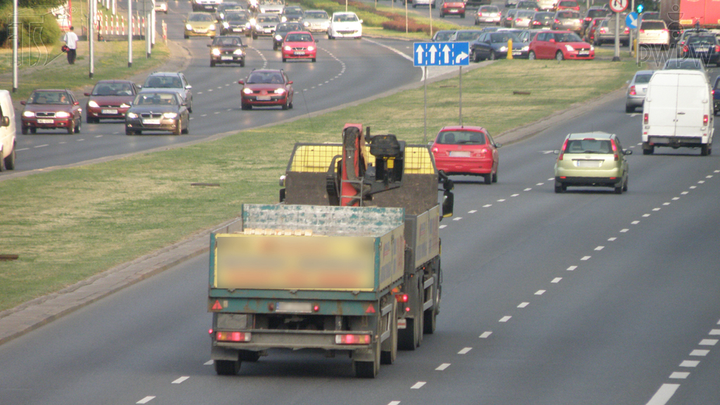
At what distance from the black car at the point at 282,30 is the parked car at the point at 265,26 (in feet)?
24.6

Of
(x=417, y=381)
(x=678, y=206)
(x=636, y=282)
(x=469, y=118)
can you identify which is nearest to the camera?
(x=417, y=381)

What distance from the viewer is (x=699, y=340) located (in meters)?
15.2

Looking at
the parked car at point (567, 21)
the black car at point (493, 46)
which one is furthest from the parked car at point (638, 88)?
the parked car at point (567, 21)

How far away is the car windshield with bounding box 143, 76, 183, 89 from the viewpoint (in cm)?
5031

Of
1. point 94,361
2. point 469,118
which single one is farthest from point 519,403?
point 469,118

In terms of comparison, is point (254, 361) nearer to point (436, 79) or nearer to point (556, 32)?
point (436, 79)

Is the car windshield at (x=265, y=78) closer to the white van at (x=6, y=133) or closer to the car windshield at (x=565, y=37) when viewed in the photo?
the white van at (x=6, y=133)

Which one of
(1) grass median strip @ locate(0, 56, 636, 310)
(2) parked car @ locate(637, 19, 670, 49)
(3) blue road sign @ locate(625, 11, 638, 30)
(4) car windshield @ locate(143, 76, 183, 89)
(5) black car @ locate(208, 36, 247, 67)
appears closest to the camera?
(1) grass median strip @ locate(0, 56, 636, 310)

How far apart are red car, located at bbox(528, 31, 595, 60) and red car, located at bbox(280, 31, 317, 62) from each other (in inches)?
509

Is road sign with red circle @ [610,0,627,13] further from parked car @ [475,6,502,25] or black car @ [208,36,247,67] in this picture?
parked car @ [475,6,502,25]

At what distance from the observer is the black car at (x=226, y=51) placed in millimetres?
71688

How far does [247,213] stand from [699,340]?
18.5 ft

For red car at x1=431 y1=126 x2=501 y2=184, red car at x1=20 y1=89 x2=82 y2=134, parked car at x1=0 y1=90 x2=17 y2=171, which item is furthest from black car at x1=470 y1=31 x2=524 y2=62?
parked car at x1=0 y1=90 x2=17 y2=171

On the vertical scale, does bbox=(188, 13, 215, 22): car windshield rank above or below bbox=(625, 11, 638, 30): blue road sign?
below
